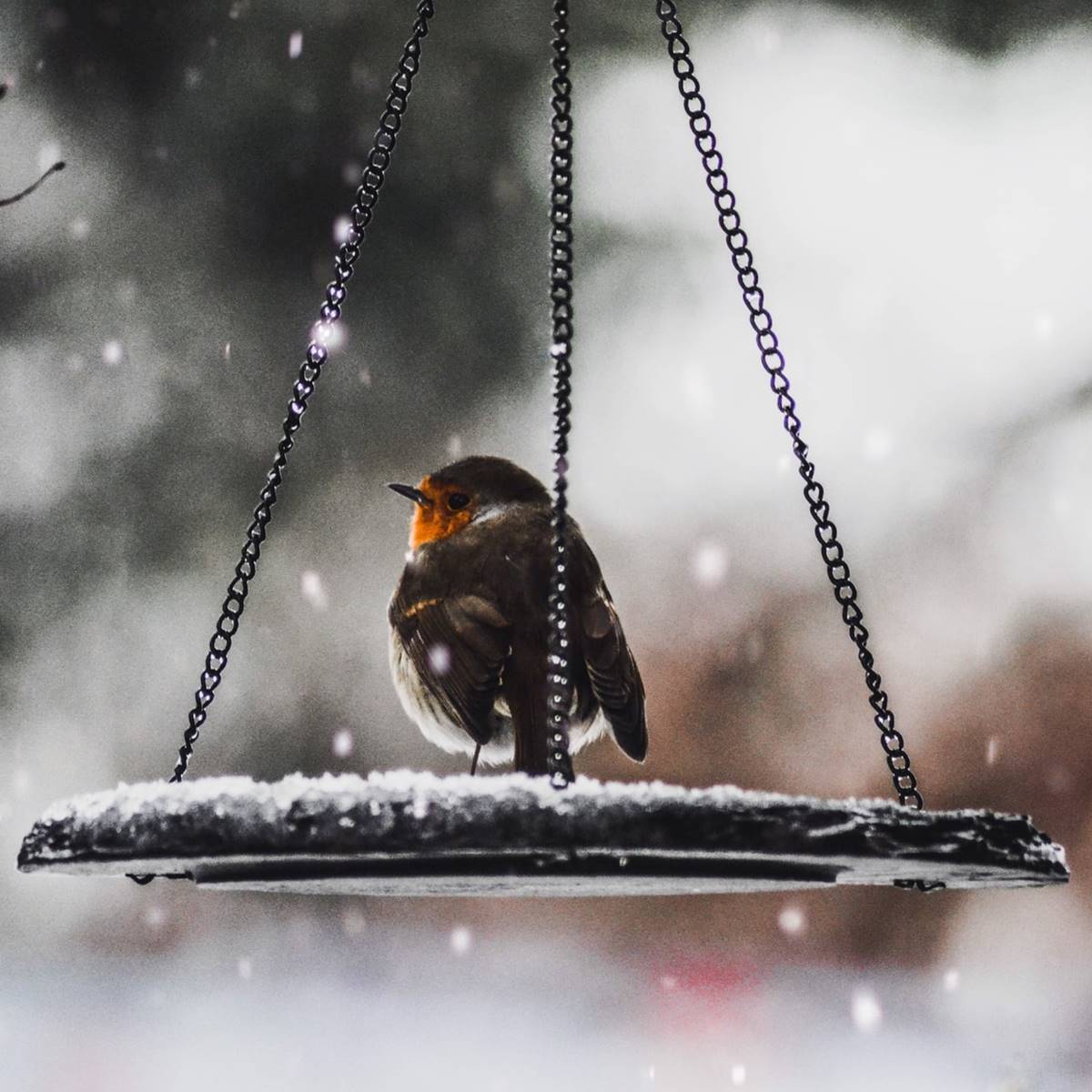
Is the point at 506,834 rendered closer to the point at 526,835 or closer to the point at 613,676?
the point at 526,835

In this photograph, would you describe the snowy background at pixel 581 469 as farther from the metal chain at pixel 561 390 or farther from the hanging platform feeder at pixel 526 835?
the hanging platform feeder at pixel 526 835

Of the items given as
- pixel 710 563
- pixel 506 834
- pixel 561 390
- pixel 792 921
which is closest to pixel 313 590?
pixel 710 563

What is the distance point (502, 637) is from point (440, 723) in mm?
434

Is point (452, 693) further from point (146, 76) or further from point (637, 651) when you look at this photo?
point (146, 76)

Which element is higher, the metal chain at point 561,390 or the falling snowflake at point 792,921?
the falling snowflake at point 792,921

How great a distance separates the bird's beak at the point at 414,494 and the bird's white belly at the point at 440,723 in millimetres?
256

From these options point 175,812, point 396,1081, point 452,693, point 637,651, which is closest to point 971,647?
point 637,651

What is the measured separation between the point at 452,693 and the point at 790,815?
0.92 meters

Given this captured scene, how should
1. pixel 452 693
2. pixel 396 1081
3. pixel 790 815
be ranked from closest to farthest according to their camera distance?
pixel 790 815 < pixel 452 693 < pixel 396 1081

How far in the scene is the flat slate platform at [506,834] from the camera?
3.73 ft

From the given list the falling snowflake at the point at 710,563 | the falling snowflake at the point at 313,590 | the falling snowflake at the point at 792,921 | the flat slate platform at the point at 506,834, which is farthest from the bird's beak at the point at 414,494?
the falling snowflake at the point at 792,921

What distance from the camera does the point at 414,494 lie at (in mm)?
2613

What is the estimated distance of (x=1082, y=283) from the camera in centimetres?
604

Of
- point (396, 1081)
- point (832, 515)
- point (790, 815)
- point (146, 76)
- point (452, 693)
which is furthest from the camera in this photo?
point (146, 76)
